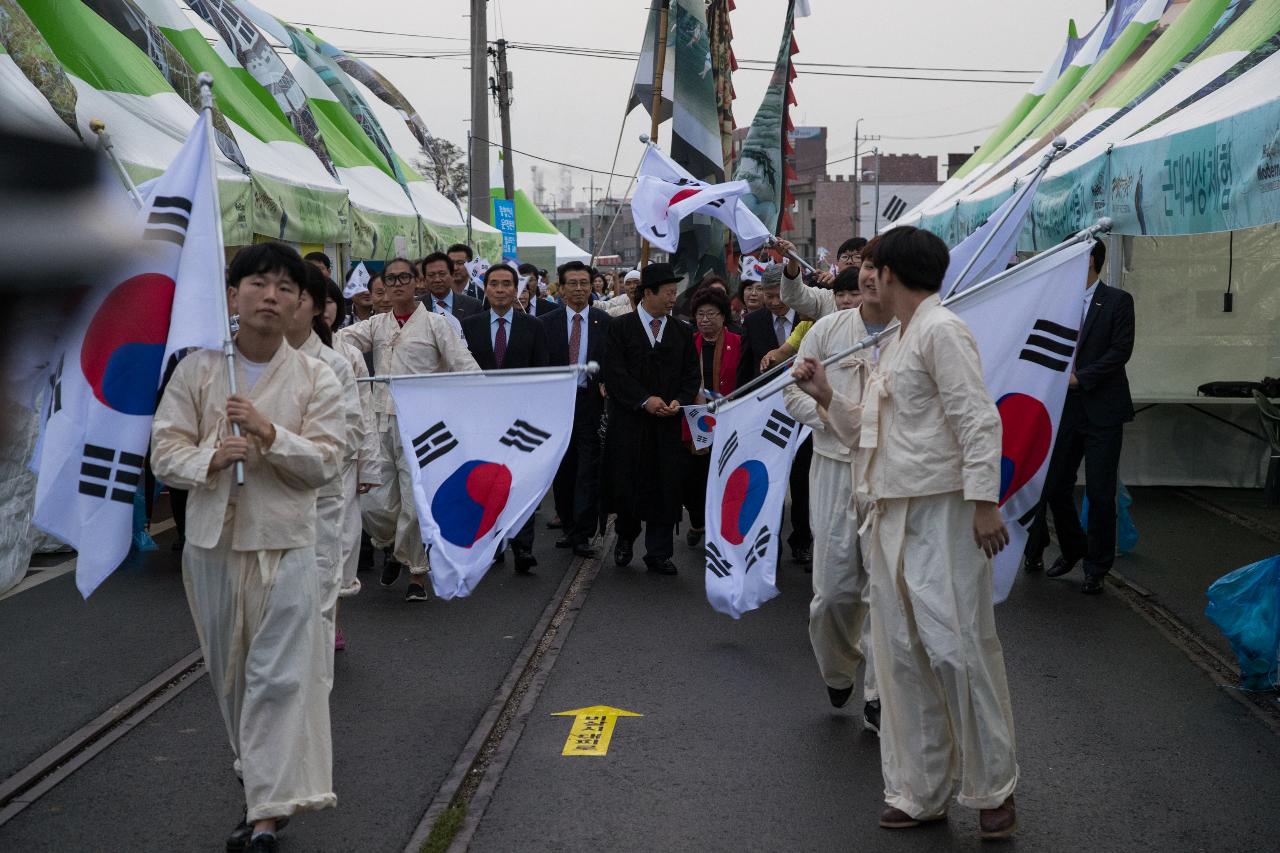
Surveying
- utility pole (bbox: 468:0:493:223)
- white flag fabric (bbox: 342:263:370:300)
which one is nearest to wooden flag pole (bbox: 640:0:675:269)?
white flag fabric (bbox: 342:263:370:300)

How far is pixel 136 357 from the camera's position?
4277 millimetres

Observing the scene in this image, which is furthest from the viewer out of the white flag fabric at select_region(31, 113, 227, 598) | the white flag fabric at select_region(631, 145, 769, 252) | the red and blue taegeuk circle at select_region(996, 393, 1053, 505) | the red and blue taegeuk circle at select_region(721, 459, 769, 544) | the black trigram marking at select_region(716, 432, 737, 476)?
the white flag fabric at select_region(631, 145, 769, 252)

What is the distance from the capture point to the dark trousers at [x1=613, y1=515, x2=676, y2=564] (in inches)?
364

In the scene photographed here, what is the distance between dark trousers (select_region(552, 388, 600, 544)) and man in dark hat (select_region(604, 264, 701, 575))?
26 centimetres

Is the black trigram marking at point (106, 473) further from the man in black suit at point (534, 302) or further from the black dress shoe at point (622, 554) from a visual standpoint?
the man in black suit at point (534, 302)

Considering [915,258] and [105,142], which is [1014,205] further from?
[105,142]

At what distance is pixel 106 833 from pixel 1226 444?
10.4 metres

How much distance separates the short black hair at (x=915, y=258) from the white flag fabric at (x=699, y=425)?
5040 millimetres

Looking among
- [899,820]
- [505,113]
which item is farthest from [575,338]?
[505,113]

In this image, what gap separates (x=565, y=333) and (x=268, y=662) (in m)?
6.75

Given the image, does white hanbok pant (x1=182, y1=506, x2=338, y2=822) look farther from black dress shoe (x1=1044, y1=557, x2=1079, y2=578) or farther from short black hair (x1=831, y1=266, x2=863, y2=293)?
black dress shoe (x1=1044, y1=557, x2=1079, y2=578)

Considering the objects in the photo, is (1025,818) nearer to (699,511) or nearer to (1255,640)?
(1255,640)

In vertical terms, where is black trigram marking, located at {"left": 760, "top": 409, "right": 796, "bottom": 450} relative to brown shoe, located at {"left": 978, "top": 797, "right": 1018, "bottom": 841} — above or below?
above

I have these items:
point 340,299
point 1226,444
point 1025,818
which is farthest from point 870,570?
point 1226,444
